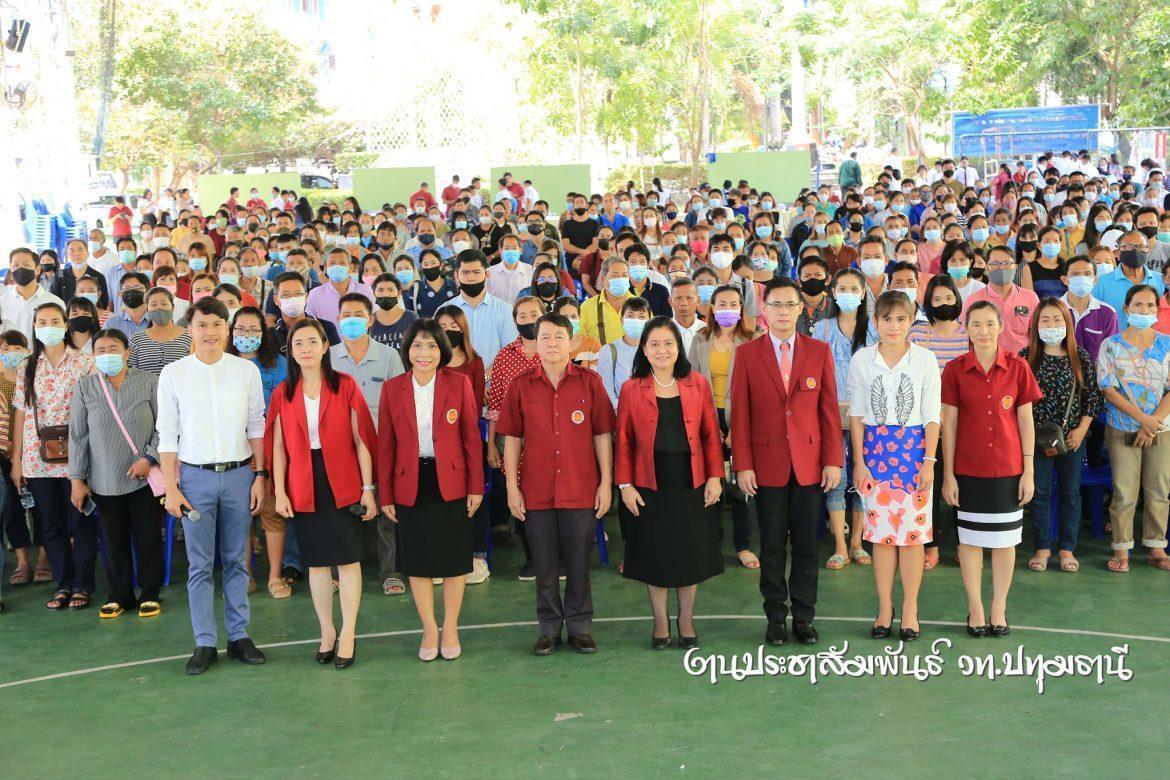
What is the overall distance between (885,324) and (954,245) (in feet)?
10.8

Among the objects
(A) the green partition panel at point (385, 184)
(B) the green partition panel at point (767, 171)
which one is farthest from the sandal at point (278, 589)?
(B) the green partition panel at point (767, 171)

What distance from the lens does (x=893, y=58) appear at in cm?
3309

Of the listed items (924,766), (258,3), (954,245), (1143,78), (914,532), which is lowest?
(924,766)

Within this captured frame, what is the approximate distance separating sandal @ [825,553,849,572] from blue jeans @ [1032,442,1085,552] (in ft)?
3.58

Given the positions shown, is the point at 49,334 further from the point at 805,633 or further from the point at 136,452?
the point at 805,633

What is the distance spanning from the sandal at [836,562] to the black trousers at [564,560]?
1745 mm

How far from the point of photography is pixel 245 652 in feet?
19.7

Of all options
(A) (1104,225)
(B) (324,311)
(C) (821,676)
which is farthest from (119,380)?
(A) (1104,225)

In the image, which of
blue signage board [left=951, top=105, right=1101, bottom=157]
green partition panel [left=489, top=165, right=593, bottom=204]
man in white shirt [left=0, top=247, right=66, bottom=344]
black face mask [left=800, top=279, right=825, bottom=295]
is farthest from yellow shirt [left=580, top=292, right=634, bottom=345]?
blue signage board [left=951, top=105, right=1101, bottom=157]

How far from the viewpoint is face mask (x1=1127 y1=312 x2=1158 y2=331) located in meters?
6.91

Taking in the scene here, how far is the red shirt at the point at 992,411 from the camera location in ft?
19.4

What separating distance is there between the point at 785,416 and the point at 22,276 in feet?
21.2

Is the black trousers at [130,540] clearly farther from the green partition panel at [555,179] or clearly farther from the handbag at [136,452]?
the green partition panel at [555,179]

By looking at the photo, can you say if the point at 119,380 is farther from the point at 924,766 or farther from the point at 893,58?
the point at 893,58
